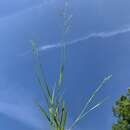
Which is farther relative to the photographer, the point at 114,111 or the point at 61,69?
the point at 114,111

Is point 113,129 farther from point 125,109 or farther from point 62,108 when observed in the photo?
point 62,108

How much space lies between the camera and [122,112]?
28609mm

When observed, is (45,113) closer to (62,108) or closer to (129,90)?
(62,108)

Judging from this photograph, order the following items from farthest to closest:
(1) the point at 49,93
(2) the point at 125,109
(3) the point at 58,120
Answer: (2) the point at 125,109, (1) the point at 49,93, (3) the point at 58,120

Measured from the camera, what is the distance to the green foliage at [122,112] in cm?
2841

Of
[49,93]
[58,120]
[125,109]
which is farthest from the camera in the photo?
[125,109]

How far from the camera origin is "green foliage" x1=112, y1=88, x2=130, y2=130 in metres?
28.4

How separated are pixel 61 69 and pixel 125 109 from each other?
24.1 metres

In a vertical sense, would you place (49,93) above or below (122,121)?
below

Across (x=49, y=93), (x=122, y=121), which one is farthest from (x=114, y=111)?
(x=49, y=93)

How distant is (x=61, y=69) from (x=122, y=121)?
2439 cm

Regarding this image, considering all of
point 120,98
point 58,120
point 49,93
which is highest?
point 120,98

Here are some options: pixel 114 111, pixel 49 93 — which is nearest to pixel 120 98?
pixel 114 111

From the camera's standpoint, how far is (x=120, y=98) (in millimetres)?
29203
